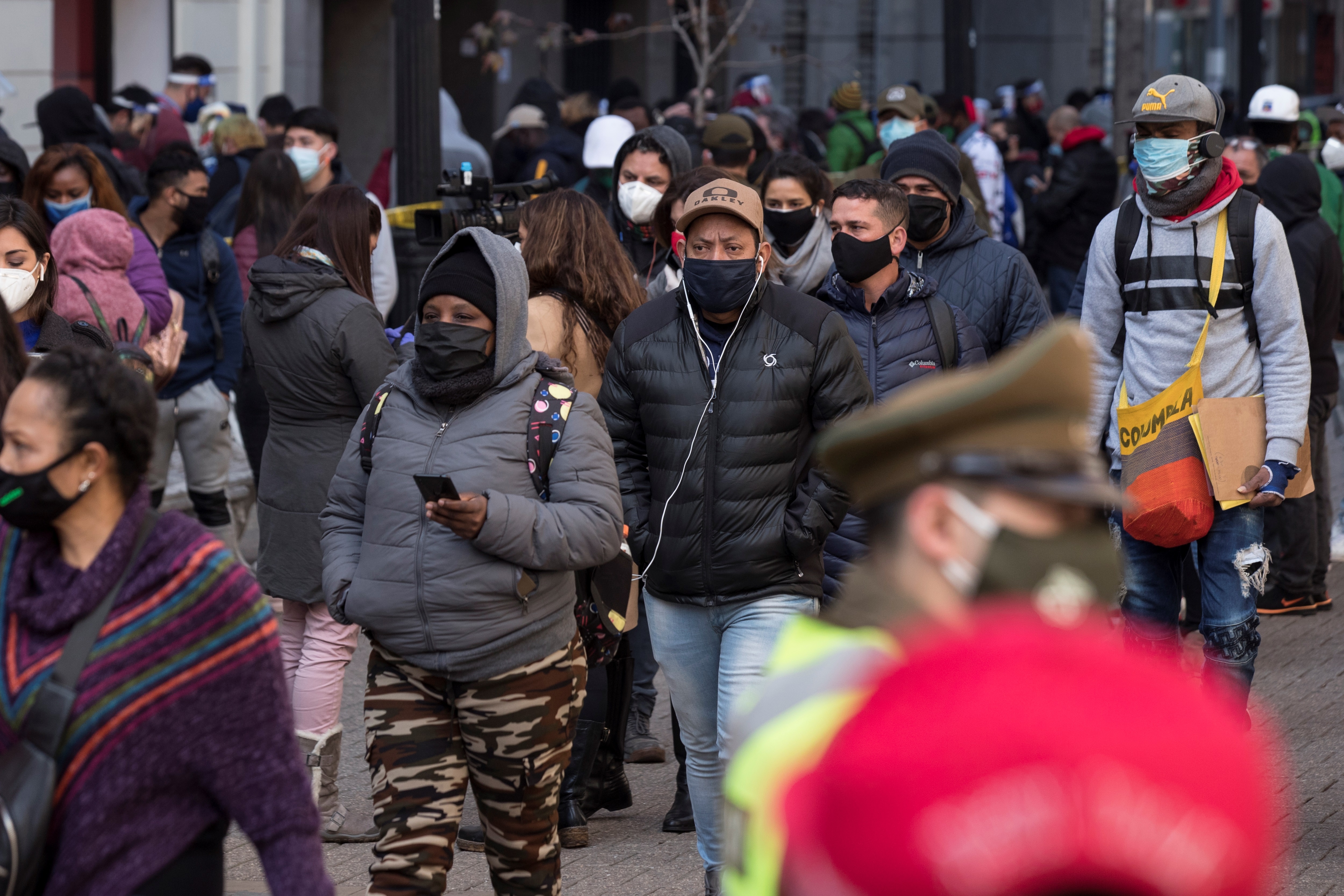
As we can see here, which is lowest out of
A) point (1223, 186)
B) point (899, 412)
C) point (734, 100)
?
point (899, 412)

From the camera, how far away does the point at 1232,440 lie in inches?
205

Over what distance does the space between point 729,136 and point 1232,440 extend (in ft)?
14.1

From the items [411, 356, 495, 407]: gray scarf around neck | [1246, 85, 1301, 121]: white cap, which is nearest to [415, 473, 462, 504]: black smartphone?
[411, 356, 495, 407]: gray scarf around neck

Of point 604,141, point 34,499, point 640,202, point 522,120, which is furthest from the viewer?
point 522,120

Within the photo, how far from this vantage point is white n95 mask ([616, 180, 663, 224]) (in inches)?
275

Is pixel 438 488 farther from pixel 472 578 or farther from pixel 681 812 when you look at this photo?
pixel 681 812

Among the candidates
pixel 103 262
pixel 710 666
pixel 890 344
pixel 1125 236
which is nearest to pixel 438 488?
pixel 710 666

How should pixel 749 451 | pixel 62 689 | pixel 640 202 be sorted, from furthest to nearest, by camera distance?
pixel 640 202, pixel 749 451, pixel 62 689

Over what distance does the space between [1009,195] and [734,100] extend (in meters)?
5.81

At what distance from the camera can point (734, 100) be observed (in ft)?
59.3

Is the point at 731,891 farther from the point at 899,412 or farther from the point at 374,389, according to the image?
the point at 374,389

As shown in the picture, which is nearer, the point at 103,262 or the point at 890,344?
the point at 890,344

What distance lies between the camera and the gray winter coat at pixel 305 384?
5.55 metres

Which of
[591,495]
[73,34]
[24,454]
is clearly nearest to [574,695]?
[591,495]
